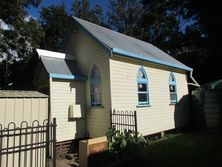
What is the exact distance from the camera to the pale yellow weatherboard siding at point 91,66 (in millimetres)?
8797

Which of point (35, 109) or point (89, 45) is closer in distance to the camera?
point (35, 109)

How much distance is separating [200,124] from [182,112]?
4.87 feet

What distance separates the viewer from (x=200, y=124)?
13461 millimetres

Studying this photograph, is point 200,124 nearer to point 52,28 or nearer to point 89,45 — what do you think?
point 89,45

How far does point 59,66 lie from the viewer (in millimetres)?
9430

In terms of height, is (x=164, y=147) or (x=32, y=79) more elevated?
(x=32, y=79)

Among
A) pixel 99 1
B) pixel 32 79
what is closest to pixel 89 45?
pixel 32 79

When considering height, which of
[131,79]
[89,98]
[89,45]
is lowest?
[89,98]

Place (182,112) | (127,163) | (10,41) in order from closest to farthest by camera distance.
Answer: (127,163) < (182,112) < (10,41)

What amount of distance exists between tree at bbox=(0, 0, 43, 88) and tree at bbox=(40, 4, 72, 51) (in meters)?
6.12

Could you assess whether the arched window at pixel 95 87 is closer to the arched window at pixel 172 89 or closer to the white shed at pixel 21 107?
the white shed at pixel 21 107

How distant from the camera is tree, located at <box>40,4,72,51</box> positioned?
2469 cm

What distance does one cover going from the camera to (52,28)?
83.4 ft

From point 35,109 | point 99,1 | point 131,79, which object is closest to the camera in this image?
point 35,109
